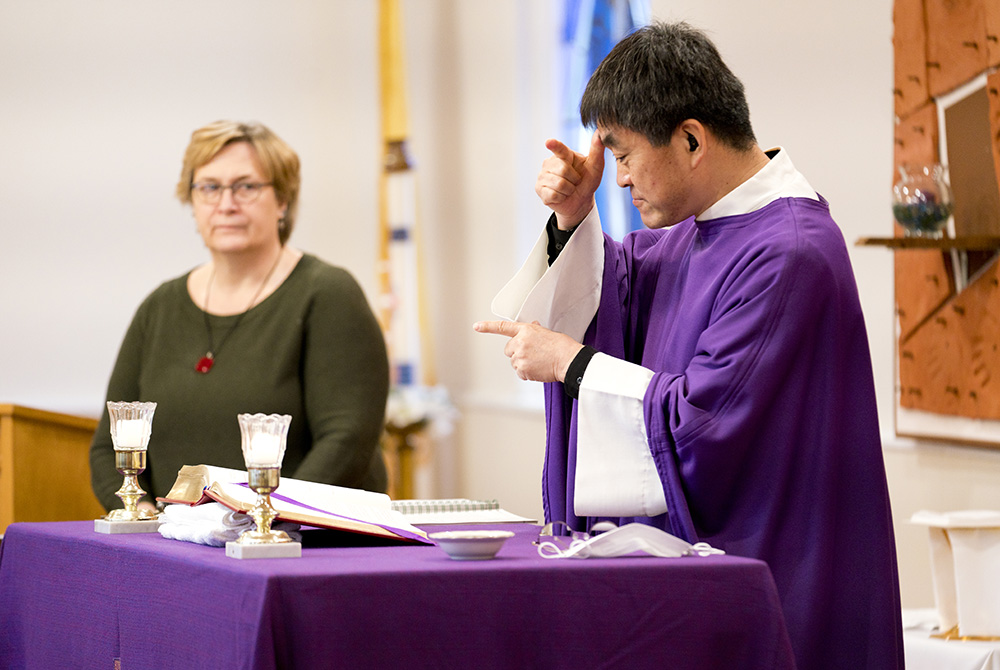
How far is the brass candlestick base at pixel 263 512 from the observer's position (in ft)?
5.78

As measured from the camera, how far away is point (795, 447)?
6.91ft

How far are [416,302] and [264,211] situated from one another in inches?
145

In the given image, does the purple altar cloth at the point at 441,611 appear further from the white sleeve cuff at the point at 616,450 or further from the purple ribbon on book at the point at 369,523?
the white sleeve cuff at the point at 616,450

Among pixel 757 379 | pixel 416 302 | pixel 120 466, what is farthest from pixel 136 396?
pixel 416 302

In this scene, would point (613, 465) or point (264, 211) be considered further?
point (264, 211)

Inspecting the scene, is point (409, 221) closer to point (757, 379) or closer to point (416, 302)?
point (416, 302)

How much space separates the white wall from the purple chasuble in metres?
4.43

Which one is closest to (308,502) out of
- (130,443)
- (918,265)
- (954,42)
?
(130,443)

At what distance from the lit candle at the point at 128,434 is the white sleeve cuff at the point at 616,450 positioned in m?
0.79

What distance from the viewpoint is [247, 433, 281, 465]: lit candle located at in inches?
70.1

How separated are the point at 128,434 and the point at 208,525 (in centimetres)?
35

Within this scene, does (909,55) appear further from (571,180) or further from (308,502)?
(308,502)

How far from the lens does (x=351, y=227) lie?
779cm

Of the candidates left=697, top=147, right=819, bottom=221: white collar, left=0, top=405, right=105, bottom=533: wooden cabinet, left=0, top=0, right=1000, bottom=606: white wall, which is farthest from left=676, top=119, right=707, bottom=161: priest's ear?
left=0, top=0, right=1000, bottom=606: white wall
